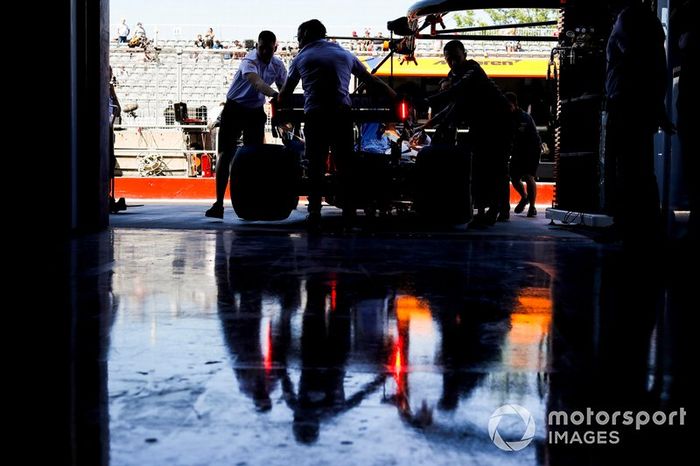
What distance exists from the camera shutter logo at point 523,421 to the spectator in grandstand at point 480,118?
6.63 m

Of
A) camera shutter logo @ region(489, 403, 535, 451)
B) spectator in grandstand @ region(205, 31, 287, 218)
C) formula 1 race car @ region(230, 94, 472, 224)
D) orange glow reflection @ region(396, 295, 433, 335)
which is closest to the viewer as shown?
camera shutter logo @ region(489, 403, 535, 451)

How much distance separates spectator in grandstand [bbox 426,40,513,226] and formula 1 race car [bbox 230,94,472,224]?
0.82 meters

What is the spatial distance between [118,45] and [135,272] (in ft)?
72.3

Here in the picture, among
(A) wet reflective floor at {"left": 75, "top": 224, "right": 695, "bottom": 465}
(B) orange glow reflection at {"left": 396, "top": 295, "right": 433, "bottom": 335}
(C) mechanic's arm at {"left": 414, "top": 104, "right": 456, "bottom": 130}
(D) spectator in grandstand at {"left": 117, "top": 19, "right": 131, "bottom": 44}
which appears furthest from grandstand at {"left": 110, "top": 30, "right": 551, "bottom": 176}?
(B) orange glow reflection at {"left": 396, "top": 295, "right": 433, "bottom": 335}

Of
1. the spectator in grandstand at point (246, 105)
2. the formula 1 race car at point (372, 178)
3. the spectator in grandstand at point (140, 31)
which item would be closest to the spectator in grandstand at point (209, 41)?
the spectator in grandstand at point (140, 31)

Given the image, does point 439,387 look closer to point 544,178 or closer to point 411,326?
point 411,326

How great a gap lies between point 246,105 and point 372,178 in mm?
1651

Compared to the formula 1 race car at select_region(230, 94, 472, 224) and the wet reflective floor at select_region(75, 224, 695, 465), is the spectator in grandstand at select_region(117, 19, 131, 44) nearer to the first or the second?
the formula 1 race car at select_region(230, 94, 472, 224)

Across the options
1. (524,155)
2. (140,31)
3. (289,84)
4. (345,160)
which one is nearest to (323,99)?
(289,84)

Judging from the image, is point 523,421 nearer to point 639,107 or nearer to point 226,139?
point 639,107

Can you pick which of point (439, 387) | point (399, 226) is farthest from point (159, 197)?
point (439, 387)

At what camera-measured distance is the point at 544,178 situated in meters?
18.3

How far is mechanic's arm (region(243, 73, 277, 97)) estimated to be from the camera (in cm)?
850

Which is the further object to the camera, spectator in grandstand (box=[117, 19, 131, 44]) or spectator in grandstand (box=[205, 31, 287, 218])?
spectator in grandstand (box=[117, 19, 131, 44])
